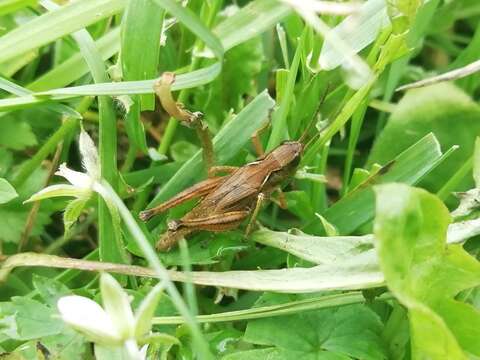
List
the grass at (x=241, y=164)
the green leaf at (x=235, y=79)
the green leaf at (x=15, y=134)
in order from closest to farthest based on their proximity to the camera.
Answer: the grass at (x=241, y=164), the green leaf at (x=15, y=134), the green leaf at (x=235, y=79)

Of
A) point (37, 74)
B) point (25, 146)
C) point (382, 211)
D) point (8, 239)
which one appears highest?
point (37, 74)

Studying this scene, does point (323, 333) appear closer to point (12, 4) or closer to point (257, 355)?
point (257, 355)

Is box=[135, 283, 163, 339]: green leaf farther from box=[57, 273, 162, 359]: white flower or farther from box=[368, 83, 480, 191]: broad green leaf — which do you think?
box=[368, 83, 480, 191]: broad green leaf

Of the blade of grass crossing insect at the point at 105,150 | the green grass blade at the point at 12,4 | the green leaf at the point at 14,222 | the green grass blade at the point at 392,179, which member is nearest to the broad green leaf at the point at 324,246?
the green grass blade at the point at 392,179

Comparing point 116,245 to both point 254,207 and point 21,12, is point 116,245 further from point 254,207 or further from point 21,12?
point 21,12

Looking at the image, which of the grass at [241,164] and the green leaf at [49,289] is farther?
the green leaf at [49,289]

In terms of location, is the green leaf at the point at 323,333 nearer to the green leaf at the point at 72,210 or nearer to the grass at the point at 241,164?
the grass at the point at 241,164

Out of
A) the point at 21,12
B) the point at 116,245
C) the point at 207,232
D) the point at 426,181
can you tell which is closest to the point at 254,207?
the point at 207,232
